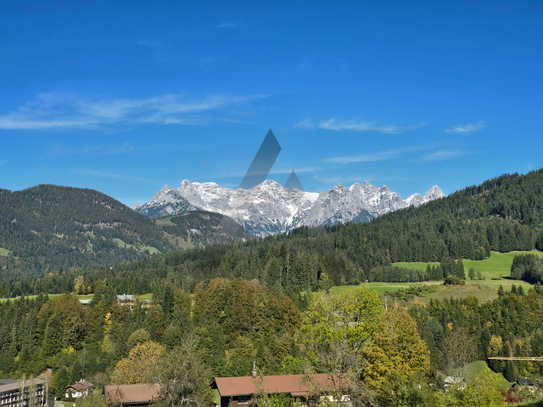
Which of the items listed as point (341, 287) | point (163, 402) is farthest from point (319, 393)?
point (341, 287)

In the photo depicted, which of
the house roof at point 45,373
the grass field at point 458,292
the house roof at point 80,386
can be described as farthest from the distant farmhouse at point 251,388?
the grass field at point 458,292

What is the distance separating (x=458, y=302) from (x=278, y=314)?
178 ft

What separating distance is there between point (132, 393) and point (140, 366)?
1354cm

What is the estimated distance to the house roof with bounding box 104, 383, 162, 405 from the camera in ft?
199

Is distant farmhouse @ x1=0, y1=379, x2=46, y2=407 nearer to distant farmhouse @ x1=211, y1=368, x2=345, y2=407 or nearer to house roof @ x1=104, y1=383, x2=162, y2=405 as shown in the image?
house roof @ x1=104, y1=383, x2=162, y2=405

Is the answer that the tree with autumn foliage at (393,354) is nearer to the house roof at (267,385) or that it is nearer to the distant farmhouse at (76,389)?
the house roof at (267,385)

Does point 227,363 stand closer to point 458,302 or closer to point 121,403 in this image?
point 121,403

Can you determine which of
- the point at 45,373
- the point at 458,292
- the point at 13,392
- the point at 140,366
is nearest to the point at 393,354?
the point at 140,366

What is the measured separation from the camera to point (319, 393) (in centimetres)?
4444

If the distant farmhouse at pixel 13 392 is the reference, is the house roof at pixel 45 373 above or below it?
above

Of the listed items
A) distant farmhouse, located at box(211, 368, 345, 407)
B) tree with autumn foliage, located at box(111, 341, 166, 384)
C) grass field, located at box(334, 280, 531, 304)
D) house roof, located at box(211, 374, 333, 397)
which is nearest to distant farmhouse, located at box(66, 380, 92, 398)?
tree with autumn foliage, located at box(111, 341, 166, 384)

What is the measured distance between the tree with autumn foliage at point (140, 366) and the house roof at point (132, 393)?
2.34 m

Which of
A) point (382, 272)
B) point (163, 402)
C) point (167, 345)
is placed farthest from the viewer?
point (382, 272)

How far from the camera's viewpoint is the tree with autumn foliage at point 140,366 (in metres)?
72.1
